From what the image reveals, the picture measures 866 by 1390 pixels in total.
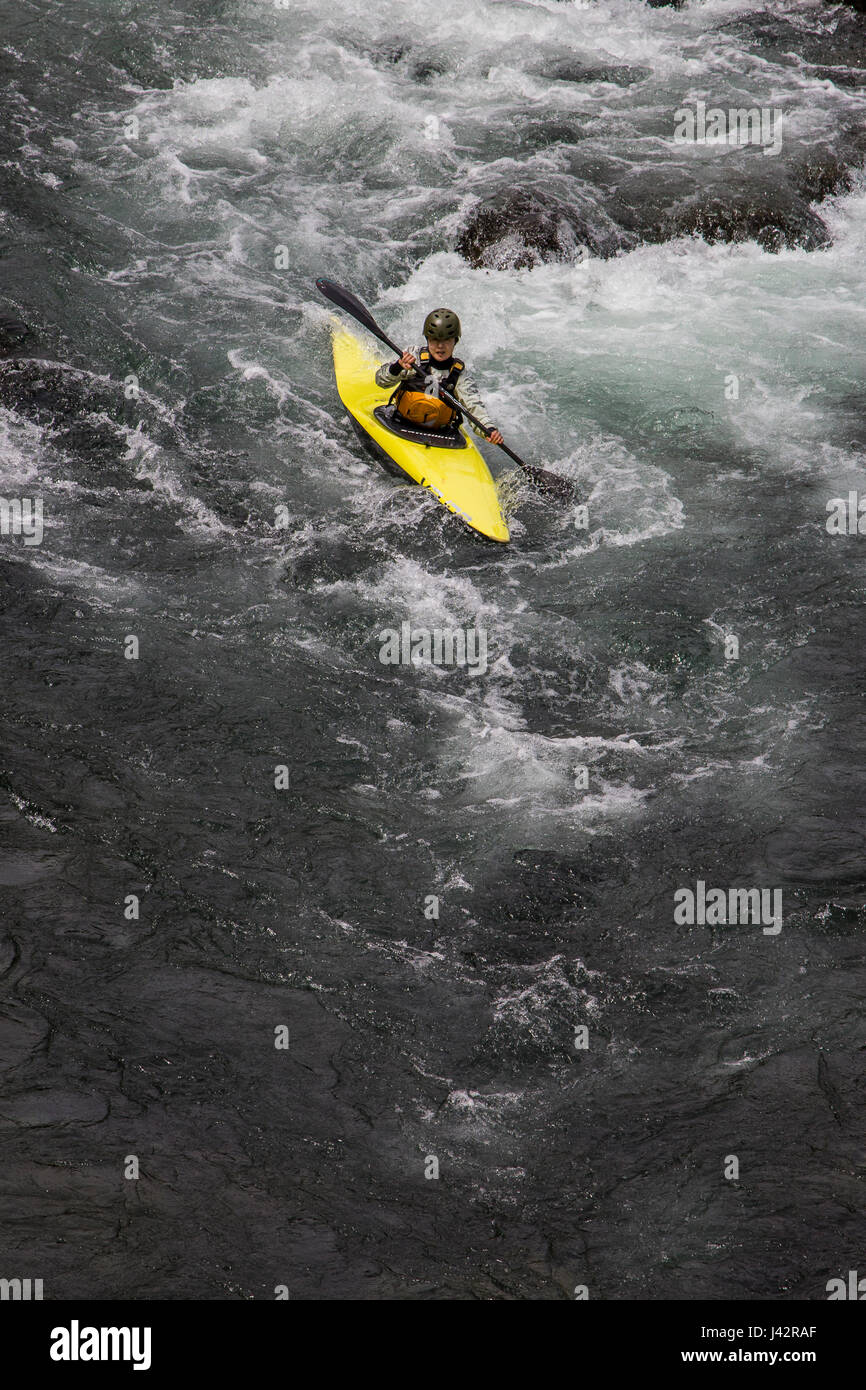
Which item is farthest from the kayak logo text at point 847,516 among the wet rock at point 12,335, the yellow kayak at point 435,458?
the wet rock at point 12,335

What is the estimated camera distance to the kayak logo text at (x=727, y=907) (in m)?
6.30

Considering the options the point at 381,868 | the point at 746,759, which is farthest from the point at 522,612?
the point at 381,868

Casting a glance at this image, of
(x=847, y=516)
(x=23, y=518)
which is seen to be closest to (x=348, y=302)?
(x=23, y=518)

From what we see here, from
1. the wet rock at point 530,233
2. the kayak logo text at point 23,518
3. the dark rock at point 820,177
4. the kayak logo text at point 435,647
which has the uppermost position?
the dark rock at point 820,177

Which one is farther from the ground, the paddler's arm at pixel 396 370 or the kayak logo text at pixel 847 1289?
the paddler's arm at pixel 396 370

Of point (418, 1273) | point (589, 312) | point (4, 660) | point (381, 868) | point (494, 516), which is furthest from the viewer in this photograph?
point (589, 312)

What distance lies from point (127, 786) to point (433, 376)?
12.8 ft

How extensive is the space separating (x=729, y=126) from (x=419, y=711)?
369 inches

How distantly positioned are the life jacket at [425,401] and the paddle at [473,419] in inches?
3.0

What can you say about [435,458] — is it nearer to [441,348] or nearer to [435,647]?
[441,348]

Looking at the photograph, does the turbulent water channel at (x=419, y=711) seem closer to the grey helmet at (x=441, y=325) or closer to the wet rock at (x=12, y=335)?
the wet rock at (x=12, y=335)

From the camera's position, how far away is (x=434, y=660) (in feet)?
25.1

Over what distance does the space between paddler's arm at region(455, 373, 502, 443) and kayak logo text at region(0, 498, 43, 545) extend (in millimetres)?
3096
